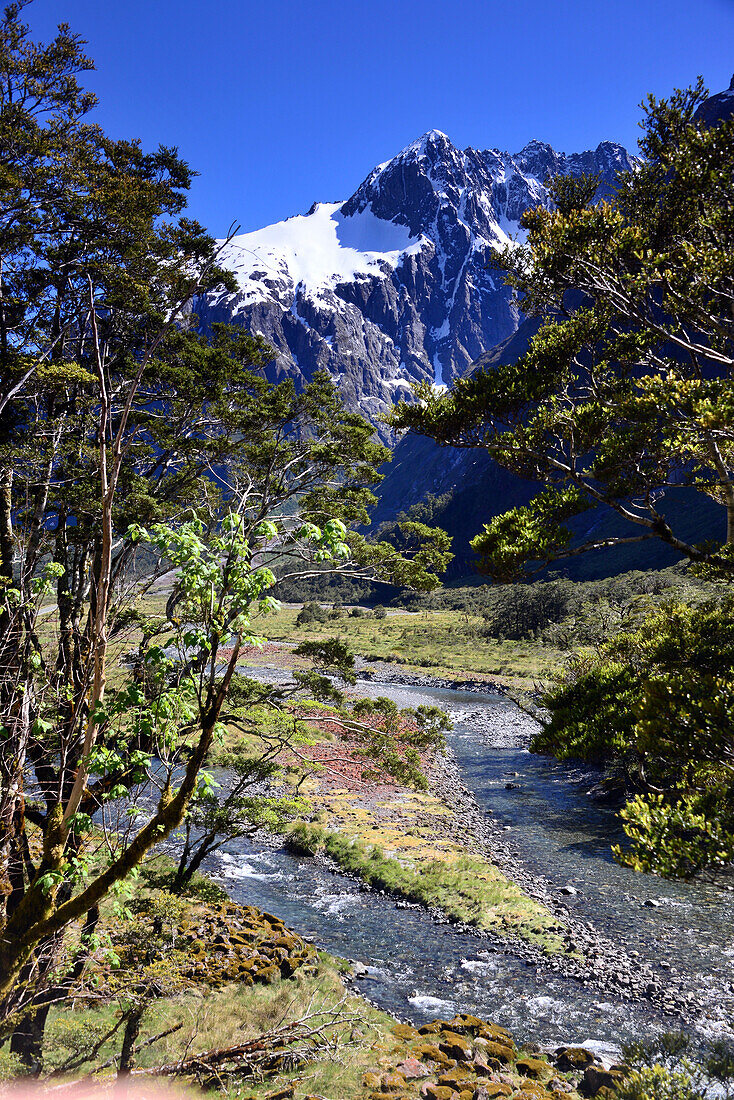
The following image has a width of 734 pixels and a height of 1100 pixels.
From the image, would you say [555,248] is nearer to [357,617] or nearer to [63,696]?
[63,696]

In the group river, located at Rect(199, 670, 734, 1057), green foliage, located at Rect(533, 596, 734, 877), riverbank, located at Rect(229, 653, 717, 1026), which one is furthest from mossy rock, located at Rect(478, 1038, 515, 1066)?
green foliage, located at Rect(533, 596, 734, 877)

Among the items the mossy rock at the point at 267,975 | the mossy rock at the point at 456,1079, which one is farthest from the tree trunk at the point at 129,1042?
the mossy rock at the point at 456,1079

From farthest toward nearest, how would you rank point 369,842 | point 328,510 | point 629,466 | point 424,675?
point 424,675 < point 369,842 < point 328,510 < point 629,466

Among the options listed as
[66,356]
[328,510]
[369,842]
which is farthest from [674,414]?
[369,842]

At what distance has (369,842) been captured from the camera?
67.5 ft

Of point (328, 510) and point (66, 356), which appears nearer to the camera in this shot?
point (66, 356)

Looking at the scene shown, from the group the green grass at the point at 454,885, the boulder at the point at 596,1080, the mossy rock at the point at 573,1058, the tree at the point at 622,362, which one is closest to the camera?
the tree at the point at 622,362

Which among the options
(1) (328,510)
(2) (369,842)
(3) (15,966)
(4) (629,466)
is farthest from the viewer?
(2) (369,842)

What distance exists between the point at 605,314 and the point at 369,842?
18.6 meters

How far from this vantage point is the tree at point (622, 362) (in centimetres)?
710

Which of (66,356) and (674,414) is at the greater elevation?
(66,356)

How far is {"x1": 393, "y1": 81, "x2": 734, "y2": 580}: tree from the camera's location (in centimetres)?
710

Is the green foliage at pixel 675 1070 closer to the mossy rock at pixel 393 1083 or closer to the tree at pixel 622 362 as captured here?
the mossy rock at pixel 393 1083

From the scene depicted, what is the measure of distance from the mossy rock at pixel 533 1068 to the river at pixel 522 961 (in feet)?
3.41
